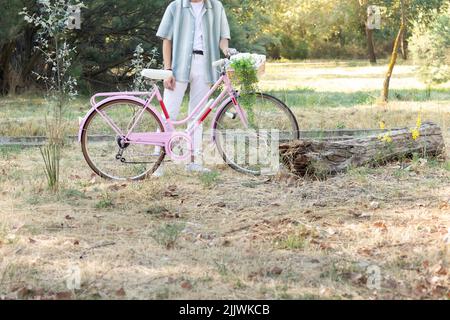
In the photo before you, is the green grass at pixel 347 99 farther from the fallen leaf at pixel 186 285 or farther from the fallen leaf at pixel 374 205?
the fallen leaf at pixel 186 285

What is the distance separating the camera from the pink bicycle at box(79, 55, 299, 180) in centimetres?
668

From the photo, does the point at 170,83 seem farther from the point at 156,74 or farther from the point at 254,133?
the point at 254,133

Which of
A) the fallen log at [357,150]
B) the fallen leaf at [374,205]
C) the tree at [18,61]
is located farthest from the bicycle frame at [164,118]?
the tree at [18,61]

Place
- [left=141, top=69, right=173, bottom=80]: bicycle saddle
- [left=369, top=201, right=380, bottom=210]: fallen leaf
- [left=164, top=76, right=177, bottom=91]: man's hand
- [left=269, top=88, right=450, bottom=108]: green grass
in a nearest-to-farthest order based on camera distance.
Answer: [left=369, top=201, right=380, bottom=210]: fallen leaf, [left=141, top=69, right=173, bottom=80]: bicycle saddle, [left=164, top=76, right=177, bottom=91]: man's hand, [left=269, top=88, right=450, bottom=108]: green grass

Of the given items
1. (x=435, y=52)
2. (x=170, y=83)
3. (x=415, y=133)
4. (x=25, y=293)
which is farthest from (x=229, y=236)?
(x=435, y=52)

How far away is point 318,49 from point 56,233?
3801 centimetres

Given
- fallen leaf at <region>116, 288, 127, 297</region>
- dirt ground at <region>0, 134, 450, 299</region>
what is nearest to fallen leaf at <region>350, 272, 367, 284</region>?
dirt ground at <region>0, 134, 450, 299</region>

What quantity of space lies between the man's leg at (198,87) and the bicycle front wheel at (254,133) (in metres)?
0.16

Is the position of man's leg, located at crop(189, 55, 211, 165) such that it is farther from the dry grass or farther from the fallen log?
the fallen log

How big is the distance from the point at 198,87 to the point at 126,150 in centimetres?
88

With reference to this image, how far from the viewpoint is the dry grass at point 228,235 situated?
3965 mm

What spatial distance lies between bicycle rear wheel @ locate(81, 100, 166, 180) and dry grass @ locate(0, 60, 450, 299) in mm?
174

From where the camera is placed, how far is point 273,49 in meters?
41.2

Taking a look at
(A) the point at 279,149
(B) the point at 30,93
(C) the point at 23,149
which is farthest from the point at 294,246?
(B) the point at 30,93
